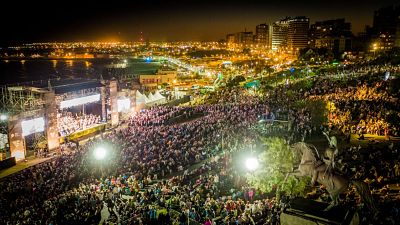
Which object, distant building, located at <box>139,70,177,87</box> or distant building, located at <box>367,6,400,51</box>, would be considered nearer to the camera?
distant building, located at <box>139,70,177,87</box>

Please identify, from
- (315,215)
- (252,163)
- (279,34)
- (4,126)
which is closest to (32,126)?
(4,126)

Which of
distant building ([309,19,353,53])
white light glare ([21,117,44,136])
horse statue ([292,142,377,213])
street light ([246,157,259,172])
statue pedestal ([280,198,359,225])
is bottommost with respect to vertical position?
white light glare ([21,117,44,136])

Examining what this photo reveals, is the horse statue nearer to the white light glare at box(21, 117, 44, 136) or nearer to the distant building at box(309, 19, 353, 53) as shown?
the white light glare at box(21, 117, 44, 136)

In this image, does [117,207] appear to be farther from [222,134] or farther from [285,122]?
[285,122]

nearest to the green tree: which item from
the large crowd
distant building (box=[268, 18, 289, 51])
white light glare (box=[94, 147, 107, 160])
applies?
the large crowd

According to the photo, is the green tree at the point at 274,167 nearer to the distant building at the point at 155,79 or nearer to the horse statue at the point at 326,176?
the horse statue at the point at 326,176

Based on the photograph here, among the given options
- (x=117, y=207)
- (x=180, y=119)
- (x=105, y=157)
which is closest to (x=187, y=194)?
(x=117, y=207)

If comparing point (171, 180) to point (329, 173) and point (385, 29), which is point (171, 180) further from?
point (385, 29)
